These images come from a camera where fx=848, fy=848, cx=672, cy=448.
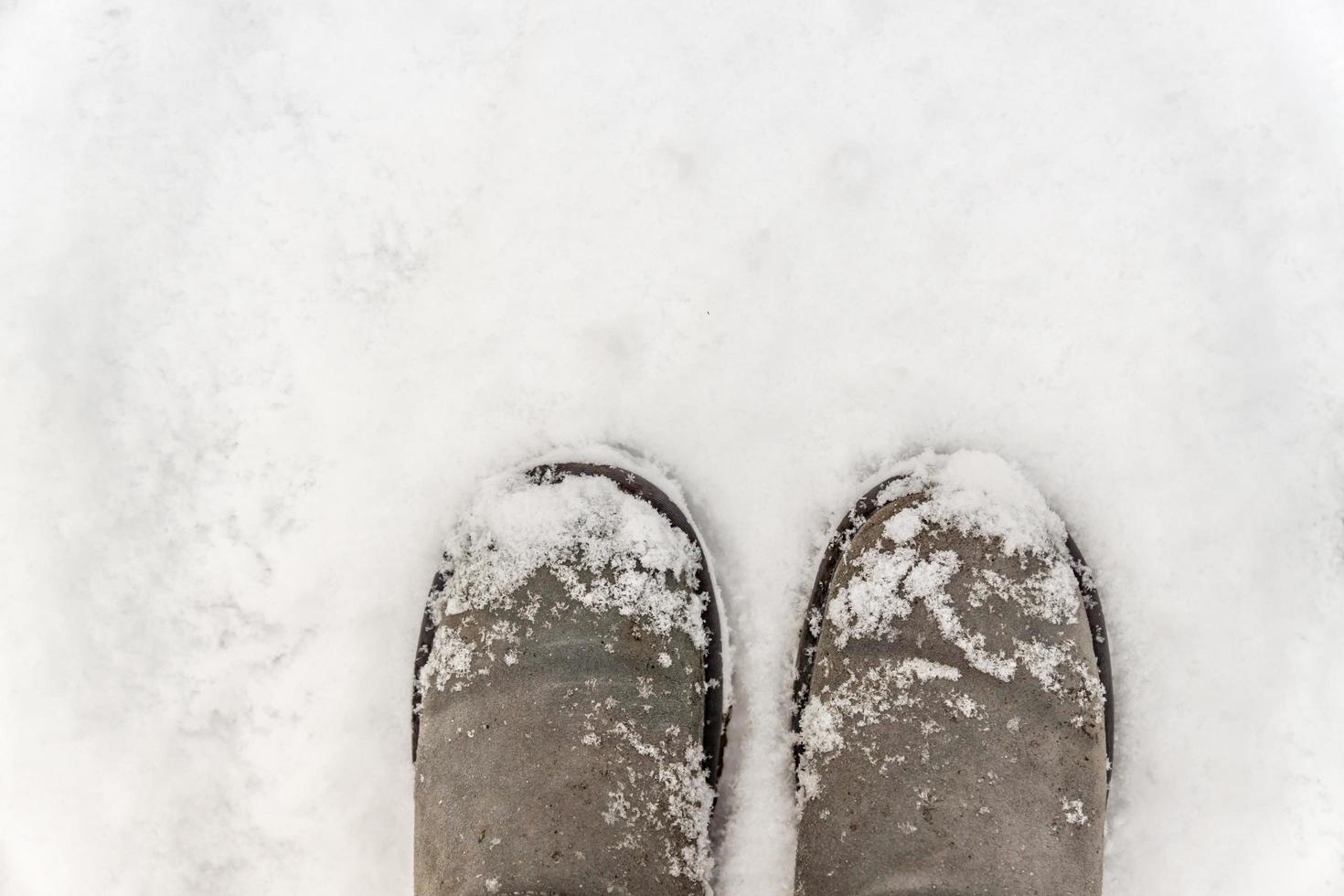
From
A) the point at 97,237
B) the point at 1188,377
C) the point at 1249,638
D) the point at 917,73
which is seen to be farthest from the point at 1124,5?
the point at 97,237

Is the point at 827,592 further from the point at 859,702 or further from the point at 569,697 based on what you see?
the point at 569,697

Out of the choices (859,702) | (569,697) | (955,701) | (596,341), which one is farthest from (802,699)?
(596,341)

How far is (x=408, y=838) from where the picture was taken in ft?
4.54

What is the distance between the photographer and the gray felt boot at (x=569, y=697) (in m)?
1.18

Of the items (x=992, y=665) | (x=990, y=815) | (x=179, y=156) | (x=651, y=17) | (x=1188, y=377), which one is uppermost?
(x=651, y=17)

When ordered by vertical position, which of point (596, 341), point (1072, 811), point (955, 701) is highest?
point (596, 341)

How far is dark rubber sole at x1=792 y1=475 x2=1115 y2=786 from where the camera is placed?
129 cm

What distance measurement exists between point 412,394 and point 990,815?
107 cm

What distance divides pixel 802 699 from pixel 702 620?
0.20 meters

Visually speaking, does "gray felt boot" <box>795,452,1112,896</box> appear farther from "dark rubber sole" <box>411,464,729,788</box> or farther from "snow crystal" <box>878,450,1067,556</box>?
"dark rubber sole" <box>411,464,729,788</box>

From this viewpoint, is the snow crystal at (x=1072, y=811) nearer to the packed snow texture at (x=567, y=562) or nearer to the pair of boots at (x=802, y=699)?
the pair of boots at (x=802, y=699)

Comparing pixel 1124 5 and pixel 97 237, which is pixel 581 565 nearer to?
pixel 97 237

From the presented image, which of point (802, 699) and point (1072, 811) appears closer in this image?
point (1072, 811)

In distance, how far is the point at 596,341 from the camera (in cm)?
137
